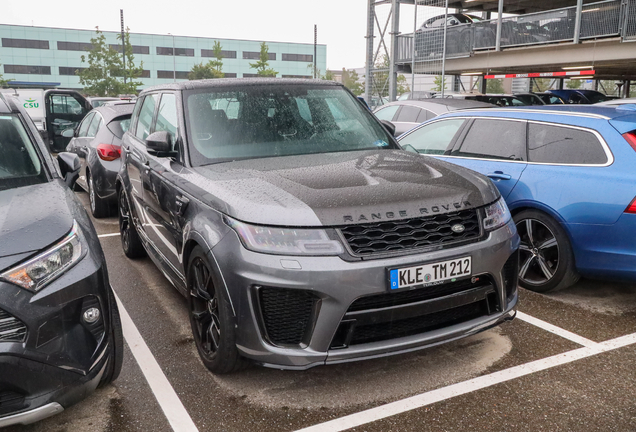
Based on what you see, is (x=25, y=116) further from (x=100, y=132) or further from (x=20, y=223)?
(x=100, y=132)

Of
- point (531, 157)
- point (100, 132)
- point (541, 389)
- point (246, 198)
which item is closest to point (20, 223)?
point (246, 198)

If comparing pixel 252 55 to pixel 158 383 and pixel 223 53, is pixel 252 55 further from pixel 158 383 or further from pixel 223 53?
pixel 158 383

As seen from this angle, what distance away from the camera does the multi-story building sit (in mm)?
73562

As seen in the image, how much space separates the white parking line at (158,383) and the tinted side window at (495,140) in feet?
10.9

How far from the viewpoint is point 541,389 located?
3.15 metres

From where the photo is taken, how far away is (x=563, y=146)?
178 inches

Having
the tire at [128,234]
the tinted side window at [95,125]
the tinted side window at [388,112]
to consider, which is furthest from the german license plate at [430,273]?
the tinted side window at [388,112]

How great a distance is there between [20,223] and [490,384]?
8.44 feet

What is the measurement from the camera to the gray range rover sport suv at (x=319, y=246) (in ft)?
9.11

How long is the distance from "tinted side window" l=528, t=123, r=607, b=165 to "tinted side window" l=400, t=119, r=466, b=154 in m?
0.97

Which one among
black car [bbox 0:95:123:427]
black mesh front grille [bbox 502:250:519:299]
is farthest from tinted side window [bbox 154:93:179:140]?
black mesh front grille [bbox 502:250:519:299]

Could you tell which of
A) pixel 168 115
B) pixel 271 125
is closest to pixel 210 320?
pixel 271 125

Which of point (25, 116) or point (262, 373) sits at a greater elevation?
point (25, 116)

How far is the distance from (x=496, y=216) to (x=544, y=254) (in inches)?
61.5
